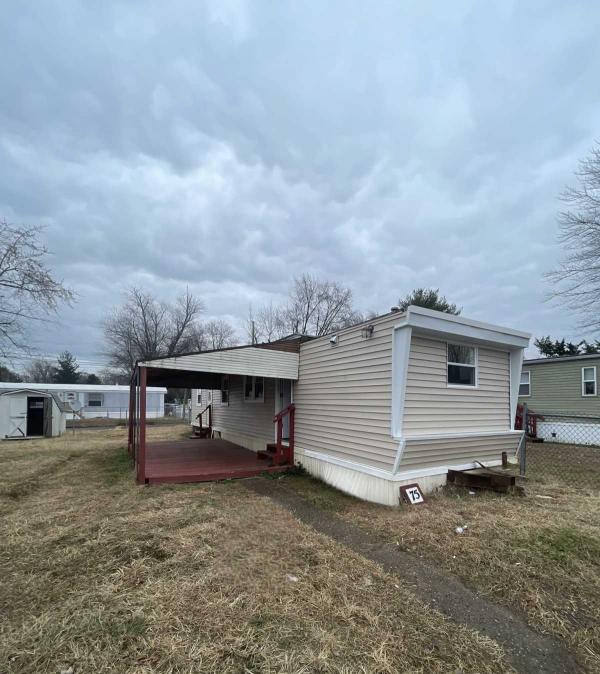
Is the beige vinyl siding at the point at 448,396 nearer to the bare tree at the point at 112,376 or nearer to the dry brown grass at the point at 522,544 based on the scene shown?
the dry brown grass at the point at 522,544

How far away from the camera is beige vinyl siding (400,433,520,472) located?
620 centimetres

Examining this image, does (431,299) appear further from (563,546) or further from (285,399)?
(563,546)

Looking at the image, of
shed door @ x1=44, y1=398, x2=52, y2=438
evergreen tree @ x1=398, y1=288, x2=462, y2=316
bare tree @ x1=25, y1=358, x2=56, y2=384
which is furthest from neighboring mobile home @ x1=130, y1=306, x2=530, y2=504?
bare tree @ x1=25, y1=358, x2=56, y2=384

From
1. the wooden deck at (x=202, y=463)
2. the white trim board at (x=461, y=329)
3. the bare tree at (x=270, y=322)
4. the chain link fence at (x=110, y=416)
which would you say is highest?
the bare tree at (x=270, y=322)

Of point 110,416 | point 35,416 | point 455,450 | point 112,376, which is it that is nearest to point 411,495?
point 455,450

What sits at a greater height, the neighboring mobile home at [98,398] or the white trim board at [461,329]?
the white trim board at [461,329]

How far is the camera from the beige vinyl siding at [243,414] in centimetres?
1066

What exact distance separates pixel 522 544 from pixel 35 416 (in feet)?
66.5

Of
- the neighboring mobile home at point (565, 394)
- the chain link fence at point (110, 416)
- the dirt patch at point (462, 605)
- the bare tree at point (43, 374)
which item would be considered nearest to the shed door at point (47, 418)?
the chain link fence at point (110, 416)

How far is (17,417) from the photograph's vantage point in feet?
55.4

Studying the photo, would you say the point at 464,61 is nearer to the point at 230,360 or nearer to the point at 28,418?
the point at 230,360

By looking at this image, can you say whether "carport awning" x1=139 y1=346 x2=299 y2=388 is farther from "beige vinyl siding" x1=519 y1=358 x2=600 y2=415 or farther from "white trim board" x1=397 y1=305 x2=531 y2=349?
"beige vinyl siding" x1=519 y1=358 x2=600 y2=415

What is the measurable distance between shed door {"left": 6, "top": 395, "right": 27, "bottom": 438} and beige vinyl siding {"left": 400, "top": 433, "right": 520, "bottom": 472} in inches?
709

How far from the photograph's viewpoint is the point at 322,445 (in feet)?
26.2
